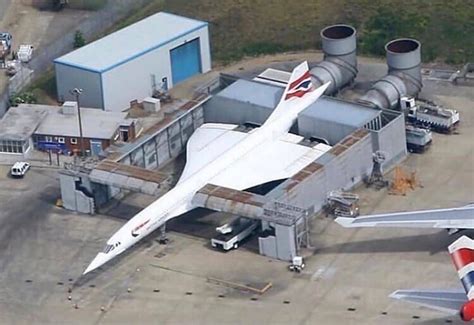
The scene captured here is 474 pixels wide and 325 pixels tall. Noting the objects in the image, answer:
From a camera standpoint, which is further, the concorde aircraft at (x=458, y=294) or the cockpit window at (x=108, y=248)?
the cockpit window at (x=108, y=248)

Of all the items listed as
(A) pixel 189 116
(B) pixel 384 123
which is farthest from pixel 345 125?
(A) pixel 189 116

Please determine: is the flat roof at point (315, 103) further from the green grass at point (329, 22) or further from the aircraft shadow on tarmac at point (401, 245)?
the green grass at point (329, 22)

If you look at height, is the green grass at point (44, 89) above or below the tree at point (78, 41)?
below

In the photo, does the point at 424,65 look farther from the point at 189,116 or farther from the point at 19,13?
the point at 19,13

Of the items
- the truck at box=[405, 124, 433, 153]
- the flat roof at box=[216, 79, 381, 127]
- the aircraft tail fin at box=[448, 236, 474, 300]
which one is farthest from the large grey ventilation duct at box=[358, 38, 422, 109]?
the aircraft tail fin at box=[448, 236, 474, 300]

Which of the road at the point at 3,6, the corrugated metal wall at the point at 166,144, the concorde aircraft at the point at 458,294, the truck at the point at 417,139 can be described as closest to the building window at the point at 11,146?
the corrugated metal wall at the point at 166,144
